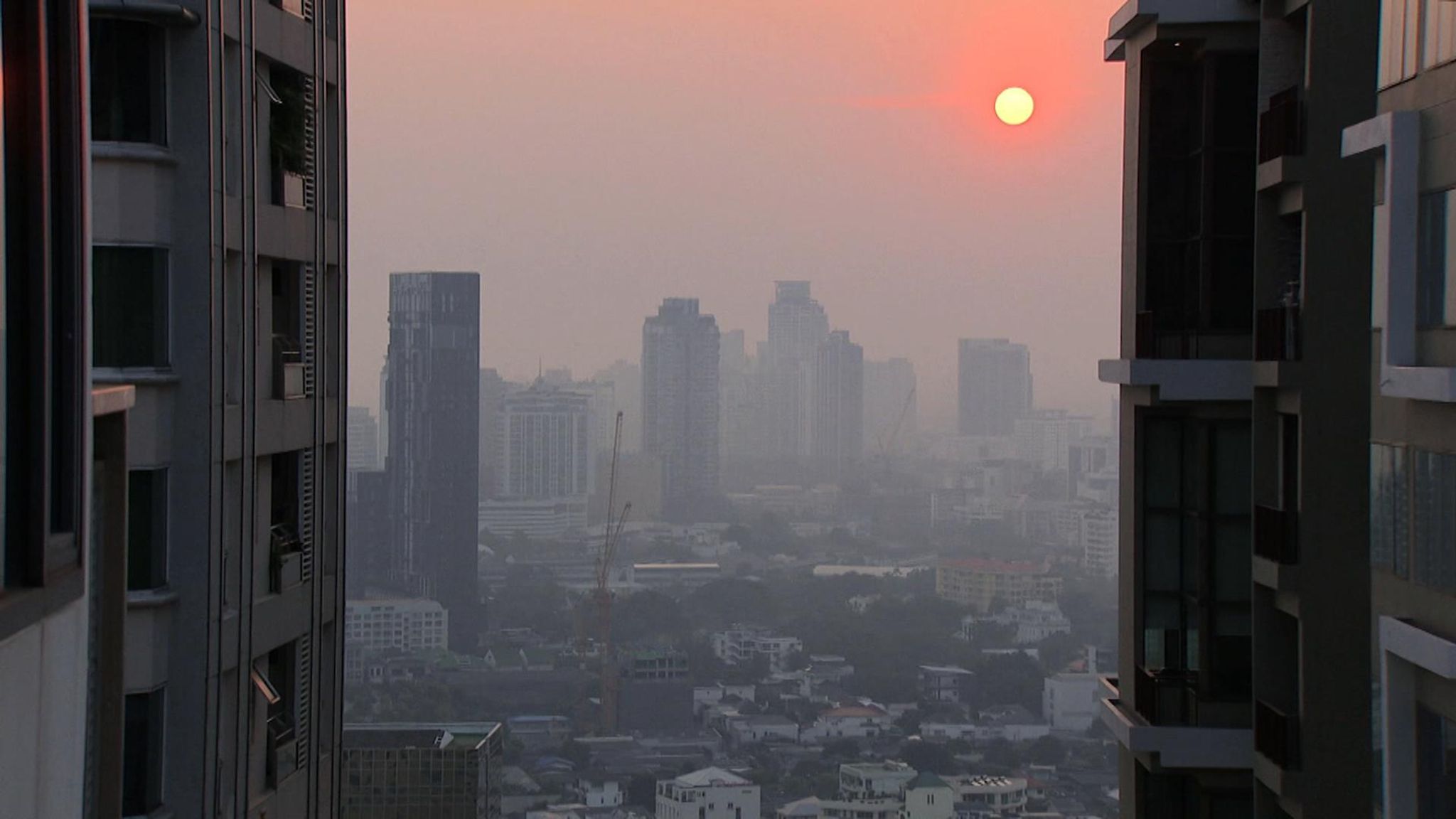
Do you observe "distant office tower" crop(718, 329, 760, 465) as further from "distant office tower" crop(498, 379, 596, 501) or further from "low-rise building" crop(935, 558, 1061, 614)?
"low-rise building" crop(935, 558, 1061, 614)

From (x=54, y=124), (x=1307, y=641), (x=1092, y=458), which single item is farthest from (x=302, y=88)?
(x=1092, y=458)

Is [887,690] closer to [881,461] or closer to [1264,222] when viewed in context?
[881,461]

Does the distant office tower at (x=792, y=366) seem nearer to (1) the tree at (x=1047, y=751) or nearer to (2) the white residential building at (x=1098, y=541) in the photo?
(2) the white residential building at (x=1098, y=541)

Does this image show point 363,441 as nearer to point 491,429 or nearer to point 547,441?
point 491,429

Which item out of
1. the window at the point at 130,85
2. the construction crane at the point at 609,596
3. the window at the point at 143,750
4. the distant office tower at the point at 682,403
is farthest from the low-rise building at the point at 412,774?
the distant office tower at the point at 682,403

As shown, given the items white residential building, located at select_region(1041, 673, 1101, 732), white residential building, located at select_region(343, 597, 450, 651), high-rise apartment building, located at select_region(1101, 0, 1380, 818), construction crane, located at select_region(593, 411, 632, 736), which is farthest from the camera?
construction crane, located at select_region(593, 411, 632, 736)

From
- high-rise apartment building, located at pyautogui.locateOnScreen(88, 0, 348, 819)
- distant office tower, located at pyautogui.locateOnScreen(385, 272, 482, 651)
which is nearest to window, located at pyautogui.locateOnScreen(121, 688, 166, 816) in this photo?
high-rise apartment building, located at pyautogui.locateOnScreen(88, 0, 348, 819)
